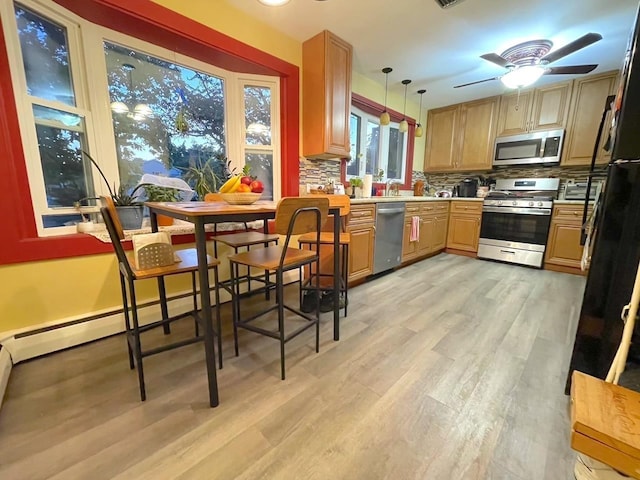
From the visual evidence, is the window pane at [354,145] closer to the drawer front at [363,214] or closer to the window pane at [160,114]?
the drawer front at [363,214]

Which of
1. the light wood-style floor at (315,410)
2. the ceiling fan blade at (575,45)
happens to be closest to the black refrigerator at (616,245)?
the light wood-style floor at (315,410)

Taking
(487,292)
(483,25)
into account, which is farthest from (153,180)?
(487,292)

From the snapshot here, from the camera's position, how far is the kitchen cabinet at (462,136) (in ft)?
13.2

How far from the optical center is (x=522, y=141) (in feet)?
12.2

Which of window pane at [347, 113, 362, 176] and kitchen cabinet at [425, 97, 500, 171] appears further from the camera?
kitchen cabinet at [425, 97, 500, 171]

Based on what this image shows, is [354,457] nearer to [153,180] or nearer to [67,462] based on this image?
[67,462]

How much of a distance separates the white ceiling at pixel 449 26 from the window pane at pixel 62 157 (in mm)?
1527

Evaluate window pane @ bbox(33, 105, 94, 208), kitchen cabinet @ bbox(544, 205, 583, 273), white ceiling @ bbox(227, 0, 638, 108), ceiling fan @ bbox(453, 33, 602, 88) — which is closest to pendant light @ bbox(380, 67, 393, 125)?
white ceiling @ bbox(227, 0, 638, 108)

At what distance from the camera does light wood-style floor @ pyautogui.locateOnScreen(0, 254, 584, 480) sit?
0.99 m

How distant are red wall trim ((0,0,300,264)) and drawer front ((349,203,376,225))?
4.91 ft

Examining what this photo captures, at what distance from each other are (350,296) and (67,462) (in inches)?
80.6

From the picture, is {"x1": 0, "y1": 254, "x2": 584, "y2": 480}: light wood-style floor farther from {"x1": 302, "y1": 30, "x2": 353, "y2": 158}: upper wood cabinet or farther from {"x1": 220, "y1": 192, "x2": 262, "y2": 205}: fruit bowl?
{"x1": 302, "y1": 30, "x2": 353, "y2": 158}: upper wood cabinet

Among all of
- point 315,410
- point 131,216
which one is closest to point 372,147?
point 131,216

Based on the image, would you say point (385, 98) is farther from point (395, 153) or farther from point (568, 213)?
point (568, 213)
